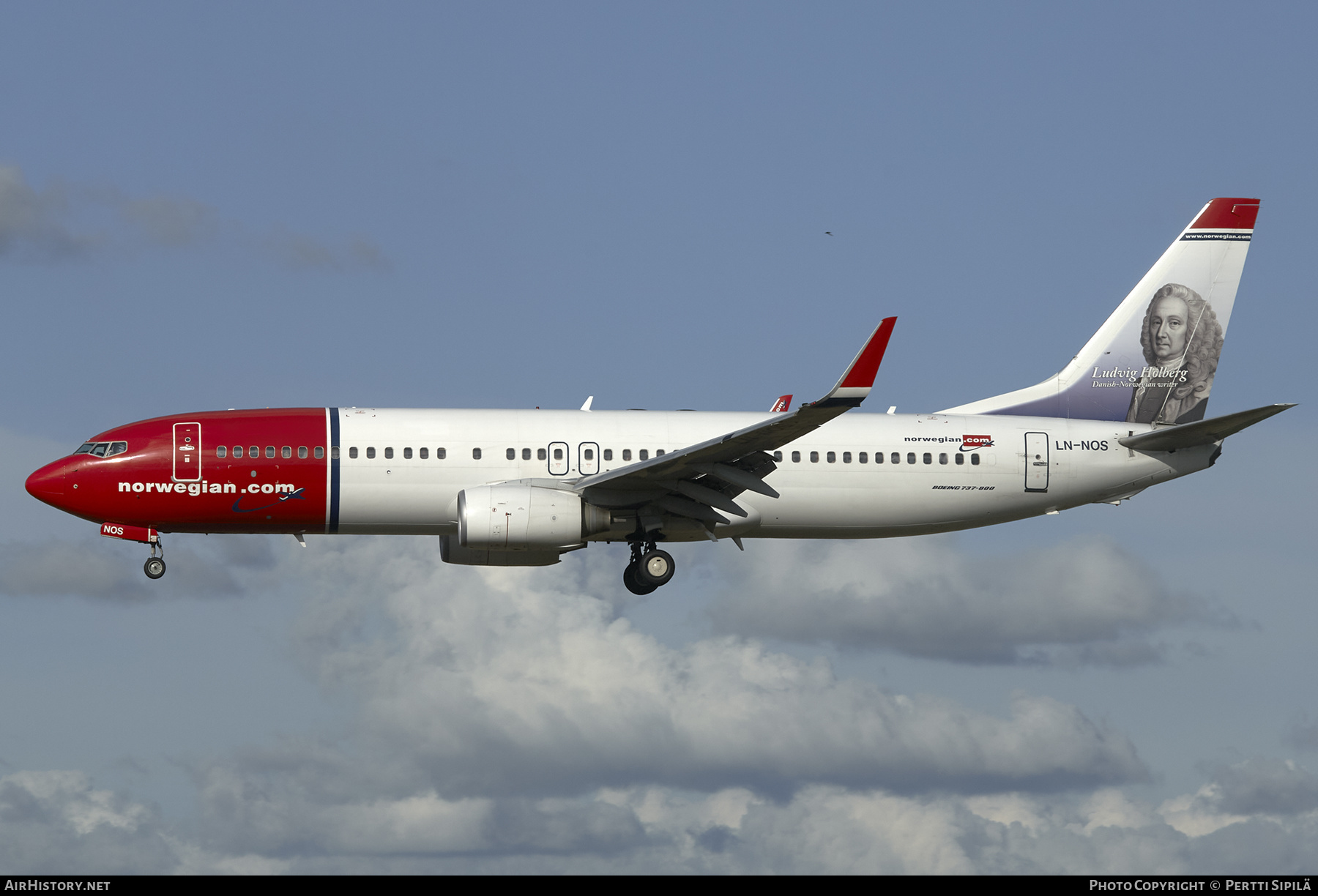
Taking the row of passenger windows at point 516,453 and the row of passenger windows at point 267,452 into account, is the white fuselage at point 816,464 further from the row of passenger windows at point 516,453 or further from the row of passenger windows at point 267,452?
the row of passenger windows at point 267,452

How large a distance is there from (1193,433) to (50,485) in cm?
2946

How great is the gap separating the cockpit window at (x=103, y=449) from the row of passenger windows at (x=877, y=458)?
16407mm

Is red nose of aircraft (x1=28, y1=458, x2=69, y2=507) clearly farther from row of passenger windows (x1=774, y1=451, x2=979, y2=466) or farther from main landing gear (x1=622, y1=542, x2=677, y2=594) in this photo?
row of passenger windows (x1=774, y1=451, x2=979, y2=466)

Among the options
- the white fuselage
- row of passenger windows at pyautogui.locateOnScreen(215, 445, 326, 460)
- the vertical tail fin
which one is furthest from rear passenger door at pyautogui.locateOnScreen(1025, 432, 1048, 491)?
row of passenger windows at pyautogui.locateOnScreen(215, 445, 326, 460)

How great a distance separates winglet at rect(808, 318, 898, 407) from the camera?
117ft

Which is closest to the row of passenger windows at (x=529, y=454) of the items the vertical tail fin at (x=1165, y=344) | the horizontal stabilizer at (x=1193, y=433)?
the vertical tail fin at (x=1165, y=344)

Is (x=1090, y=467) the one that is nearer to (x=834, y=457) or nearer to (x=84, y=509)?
(x=834, y=457)

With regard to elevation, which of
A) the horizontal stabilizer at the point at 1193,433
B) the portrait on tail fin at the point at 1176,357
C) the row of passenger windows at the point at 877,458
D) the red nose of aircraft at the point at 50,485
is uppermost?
the portrait on tail fin at the point at 1176,357

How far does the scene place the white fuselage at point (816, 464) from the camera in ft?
136

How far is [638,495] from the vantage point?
41.4 metres

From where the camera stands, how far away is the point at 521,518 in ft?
131

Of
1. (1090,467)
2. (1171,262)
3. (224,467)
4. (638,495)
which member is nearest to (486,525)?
(638,495)

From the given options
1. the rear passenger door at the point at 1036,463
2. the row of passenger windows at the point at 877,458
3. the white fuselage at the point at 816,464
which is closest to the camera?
the white fuselage at the point at 816,464
